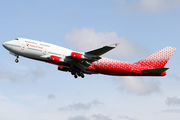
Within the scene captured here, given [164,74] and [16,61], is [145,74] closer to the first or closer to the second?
A: [164,74]

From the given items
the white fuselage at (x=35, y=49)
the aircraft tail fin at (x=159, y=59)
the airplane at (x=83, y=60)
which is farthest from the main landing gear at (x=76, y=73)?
the aircraft tail fin at (x=159, y=59)

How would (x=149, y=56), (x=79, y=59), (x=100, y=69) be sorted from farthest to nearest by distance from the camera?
(x=149, y=56)
(x=100, y=69)
(x=79, y=59)

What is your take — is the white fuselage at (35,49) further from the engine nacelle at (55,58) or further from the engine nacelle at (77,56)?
the engine nacelle at (77,56)

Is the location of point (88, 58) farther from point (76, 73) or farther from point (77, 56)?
point (76, 73)

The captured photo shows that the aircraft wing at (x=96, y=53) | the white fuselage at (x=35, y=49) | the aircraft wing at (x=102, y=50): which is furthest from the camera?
the white fuselage at (x=35, y=49)

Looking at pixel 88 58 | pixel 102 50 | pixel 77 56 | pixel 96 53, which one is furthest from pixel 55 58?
pixel 102 50

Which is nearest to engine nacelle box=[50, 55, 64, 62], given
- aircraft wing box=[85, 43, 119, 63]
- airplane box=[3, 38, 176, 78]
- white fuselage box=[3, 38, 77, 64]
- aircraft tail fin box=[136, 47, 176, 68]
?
airplane box=[3, 38, 176, 78]

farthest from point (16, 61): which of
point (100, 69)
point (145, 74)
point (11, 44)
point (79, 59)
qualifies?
point (145, 74)

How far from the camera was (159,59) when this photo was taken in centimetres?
5169

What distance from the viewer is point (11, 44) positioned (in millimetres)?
47750

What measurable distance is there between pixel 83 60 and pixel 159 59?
14996mm

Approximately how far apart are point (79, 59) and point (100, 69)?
510 cm

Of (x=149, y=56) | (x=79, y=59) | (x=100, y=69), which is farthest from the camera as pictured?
(x=149, y=56)

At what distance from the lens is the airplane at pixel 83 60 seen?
45875 millimetres
